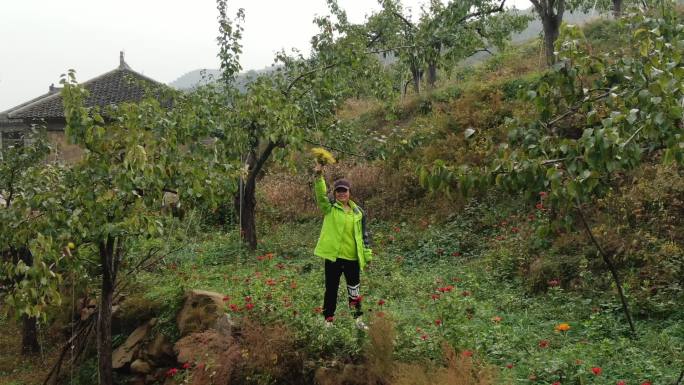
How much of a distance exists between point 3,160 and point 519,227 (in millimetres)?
9180

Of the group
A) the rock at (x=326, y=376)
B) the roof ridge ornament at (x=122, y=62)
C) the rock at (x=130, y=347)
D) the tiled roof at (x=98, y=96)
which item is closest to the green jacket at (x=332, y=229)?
the rock at (x=326, y=376)

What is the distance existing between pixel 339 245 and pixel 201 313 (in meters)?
2.33

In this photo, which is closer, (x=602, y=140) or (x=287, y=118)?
(x=602, y=140)

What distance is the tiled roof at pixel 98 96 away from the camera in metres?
19.6

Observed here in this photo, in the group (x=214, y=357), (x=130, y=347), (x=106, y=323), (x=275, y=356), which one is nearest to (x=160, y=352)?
(x=130, y=347)

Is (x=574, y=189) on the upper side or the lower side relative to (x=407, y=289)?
Result: upper

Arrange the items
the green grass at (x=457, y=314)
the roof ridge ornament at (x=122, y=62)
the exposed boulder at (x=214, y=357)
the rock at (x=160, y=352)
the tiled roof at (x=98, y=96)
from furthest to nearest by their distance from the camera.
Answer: the roof ridge ornament at (x=122, y=62)
the tiled roof at (x=98, y=96)
the rock at (x=160, y=352)
the exposed boulder at (x=214, y=357)
the green grass at (x=457, y=314)

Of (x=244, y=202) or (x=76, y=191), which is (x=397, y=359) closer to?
(x=76, y=191)

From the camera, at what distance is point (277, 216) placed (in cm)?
1522

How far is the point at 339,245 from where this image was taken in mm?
6129

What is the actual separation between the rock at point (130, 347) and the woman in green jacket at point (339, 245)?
3.33 m

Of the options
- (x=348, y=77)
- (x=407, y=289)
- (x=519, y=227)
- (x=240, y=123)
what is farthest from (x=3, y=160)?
(x=519, y=227)

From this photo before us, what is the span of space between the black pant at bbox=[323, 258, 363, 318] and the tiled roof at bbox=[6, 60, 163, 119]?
1521 centimetres

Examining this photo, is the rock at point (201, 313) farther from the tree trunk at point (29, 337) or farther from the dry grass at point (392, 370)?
the tree trunk at point (29, 337)
